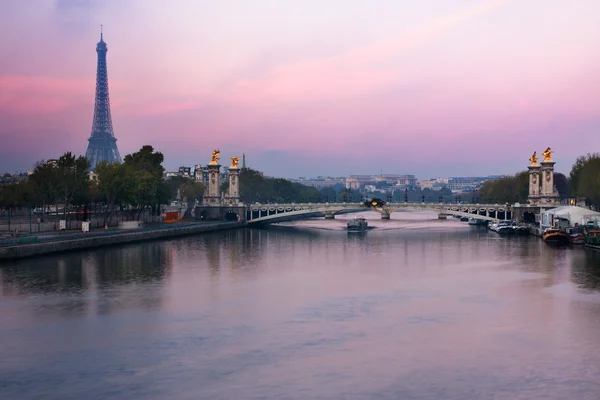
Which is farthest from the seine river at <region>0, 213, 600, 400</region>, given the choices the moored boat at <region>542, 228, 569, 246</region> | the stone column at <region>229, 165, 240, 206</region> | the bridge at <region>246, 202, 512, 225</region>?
the stone column at <region>229, 165, 240, 206</region>

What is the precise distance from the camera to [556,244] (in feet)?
189

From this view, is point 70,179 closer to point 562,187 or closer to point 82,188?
point 82,188

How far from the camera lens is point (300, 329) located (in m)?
25.3

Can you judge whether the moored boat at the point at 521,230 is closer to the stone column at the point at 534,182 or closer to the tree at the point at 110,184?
the stone column at the point at 534,182

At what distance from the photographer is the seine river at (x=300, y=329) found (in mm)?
19016

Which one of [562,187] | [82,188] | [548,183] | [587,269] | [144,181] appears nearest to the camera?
[587,269]

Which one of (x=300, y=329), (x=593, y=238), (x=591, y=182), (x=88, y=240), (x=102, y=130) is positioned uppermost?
(x=102, y=130)

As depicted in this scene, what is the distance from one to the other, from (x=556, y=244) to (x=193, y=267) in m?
27.8

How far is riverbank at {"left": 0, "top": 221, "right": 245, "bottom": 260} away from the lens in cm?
4379

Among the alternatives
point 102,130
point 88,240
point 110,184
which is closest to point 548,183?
point 110,184

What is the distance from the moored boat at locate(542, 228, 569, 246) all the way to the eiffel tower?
5235 inches

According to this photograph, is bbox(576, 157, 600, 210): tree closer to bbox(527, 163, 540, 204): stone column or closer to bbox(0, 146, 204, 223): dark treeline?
bbox(527, 163, 540, 204): stone column

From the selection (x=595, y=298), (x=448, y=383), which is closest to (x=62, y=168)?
(x=595, y=298)

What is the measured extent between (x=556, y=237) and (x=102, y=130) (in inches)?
5457
